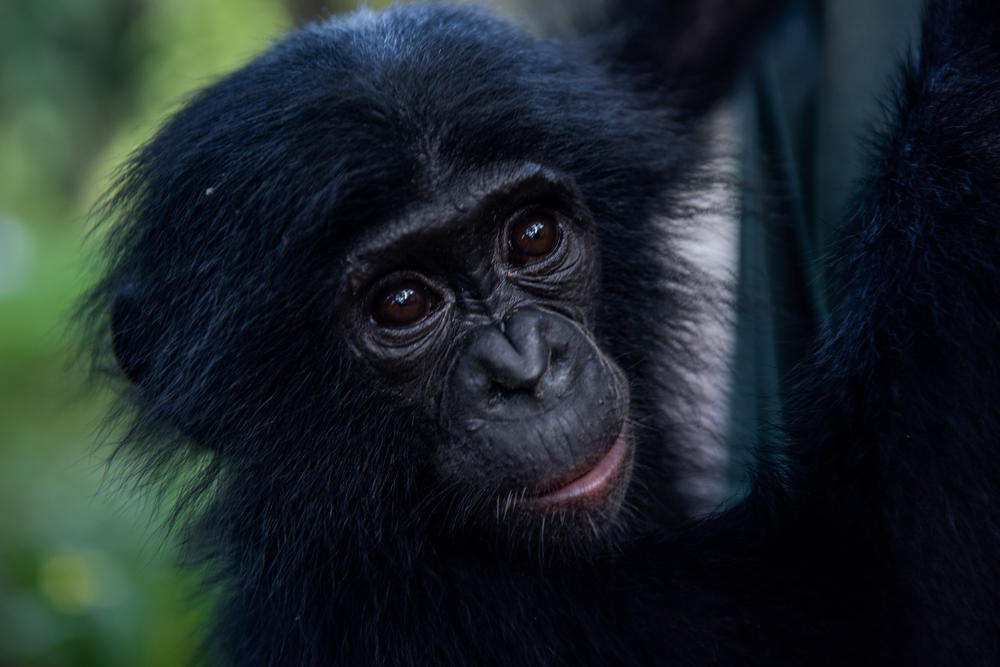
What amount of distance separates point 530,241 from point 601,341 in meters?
0.36

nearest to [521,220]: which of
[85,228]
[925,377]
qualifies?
[925,377]

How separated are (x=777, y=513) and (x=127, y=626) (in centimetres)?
297

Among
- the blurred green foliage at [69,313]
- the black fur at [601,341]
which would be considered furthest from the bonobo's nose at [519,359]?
the blurred green foliage at [69,313]

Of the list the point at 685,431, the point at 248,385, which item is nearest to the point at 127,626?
the point at 248,385

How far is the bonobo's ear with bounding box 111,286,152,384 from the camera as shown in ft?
8.44

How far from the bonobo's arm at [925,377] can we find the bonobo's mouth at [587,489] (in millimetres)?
432

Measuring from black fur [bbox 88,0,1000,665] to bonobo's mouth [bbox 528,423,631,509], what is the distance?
0.49 feet

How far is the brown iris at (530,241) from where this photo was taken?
2.49 metres

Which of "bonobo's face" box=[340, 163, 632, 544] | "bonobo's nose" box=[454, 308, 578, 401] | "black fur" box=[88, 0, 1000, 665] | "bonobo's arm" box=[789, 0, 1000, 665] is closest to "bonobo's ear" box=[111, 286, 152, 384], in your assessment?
"black fur" box=[88, 0, 1000, 665]

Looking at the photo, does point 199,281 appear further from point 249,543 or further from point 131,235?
point 249,543

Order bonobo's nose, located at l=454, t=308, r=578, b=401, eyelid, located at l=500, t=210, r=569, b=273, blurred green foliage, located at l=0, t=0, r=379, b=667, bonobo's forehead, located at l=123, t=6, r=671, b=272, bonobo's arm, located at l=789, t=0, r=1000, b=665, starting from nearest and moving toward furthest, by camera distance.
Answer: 1. bonobo's arm, located at l=789, t=0, r=1000, b=665
2. bonobo's nose, located at l=454, t=308, r=578, b=401
3. bonobo's forehead, located at l=123, t=6, r=671, b=272
4. eyelid, located at l=500, t=210, r=569, b=273
5. blurred green foliage, located at l=0, t=0, r=379, b=667

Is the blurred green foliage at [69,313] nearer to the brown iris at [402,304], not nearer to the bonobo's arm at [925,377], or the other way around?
the brown iris at [402,304]

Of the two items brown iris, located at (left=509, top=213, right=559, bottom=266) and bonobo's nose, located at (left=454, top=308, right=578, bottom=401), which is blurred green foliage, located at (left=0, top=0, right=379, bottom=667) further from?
brown iris, located at (left=509, top=213, right=559, bottom=266)

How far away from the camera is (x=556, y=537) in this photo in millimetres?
2307
